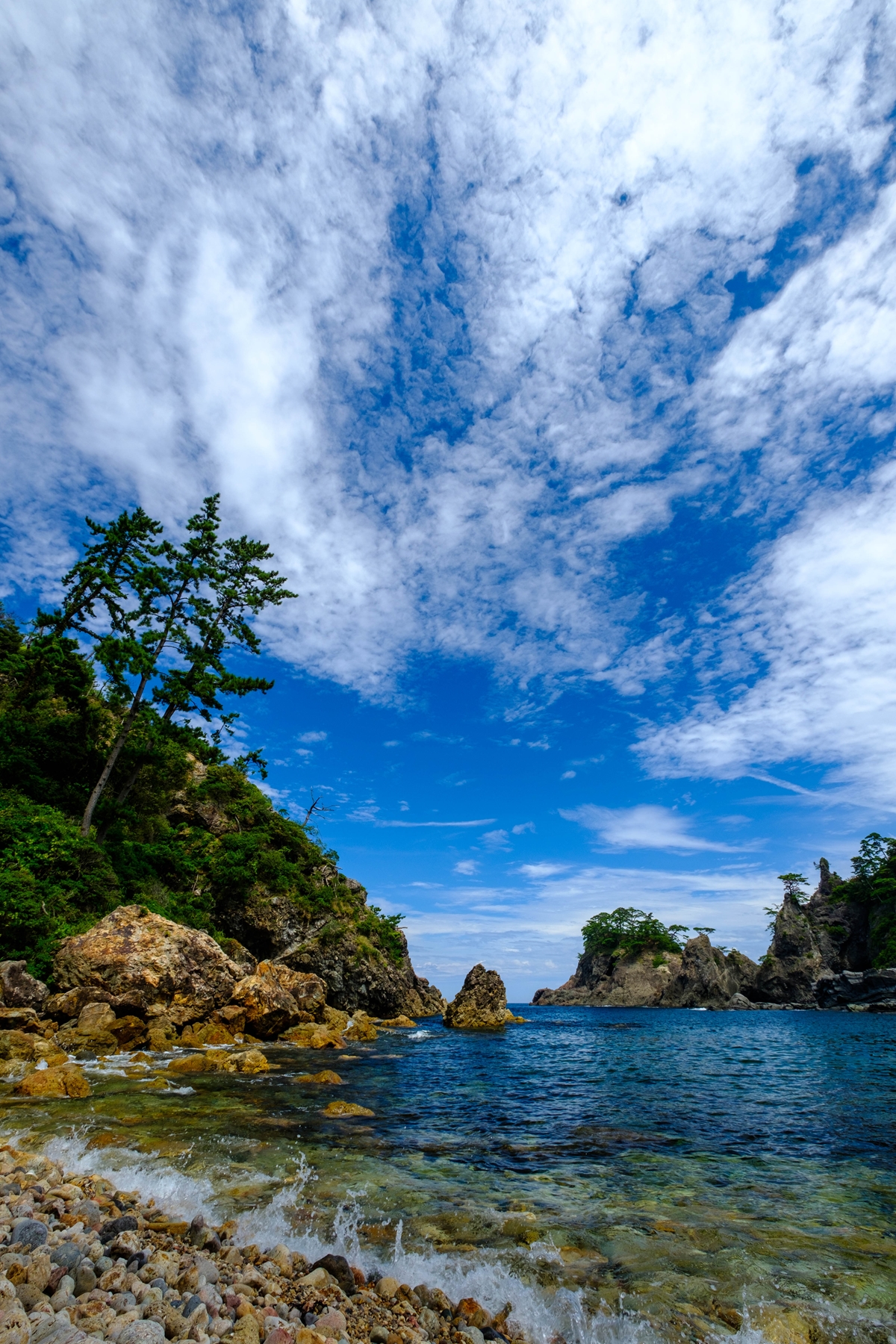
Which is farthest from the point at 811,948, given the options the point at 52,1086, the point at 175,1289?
the point at 175,1289

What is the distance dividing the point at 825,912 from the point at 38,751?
404ft

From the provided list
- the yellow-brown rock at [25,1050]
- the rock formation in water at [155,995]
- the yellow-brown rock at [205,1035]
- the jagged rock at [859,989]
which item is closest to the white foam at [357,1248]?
the yellow-brown rock at [25,1050]

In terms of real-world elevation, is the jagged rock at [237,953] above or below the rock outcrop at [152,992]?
above

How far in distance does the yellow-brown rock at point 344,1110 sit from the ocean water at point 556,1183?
0.30 meters

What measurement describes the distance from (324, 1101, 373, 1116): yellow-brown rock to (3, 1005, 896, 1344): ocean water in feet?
0.98

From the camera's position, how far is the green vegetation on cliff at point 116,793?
74.8 ft

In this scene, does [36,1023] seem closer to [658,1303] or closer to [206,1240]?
[206,1240]

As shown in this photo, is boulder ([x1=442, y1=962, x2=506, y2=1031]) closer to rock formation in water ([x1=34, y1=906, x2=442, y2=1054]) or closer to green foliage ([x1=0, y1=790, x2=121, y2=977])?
rock formation in water ([x1=34, y1=906, x2=442, y2=1054])

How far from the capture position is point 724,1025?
59.6 metres

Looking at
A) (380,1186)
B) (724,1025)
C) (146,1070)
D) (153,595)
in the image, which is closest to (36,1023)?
(146,1070)

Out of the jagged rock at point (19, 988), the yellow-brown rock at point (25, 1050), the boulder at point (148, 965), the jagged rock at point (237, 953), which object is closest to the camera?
the yellow-brown rock at point (25, 1050)

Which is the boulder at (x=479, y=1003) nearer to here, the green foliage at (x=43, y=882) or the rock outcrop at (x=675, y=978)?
the green foliage at (x=43, y=882)

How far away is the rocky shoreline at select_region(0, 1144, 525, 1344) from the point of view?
429 cm

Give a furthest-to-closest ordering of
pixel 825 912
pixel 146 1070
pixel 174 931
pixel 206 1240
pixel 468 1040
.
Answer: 1. pixel 825 912
2. pixel 468 1040
3. pixel 174 931
4. pixel 146 1070
5. pixel 206 1240
